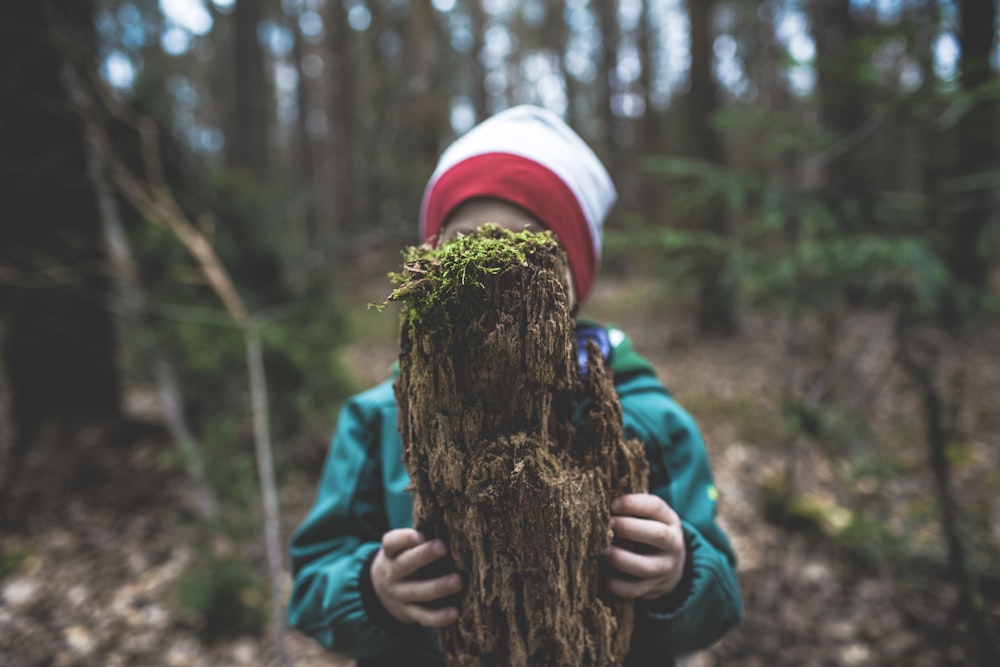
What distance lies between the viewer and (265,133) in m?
8.96

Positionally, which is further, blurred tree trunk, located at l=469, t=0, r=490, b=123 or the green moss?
blurred tree trunk, located at l=469, t=0, r=490, b=123

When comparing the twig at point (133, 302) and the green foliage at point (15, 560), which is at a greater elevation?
the twig at point (133, 302)

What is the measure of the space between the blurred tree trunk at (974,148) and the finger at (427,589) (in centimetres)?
272

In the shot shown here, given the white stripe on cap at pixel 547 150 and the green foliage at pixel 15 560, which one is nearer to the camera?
the white stripe on cap at pixel 547 150

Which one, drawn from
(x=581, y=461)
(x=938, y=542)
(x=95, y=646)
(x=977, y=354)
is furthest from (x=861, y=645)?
(x=977, y=354)

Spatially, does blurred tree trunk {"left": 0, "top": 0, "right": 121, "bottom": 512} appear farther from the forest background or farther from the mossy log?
the mossy log

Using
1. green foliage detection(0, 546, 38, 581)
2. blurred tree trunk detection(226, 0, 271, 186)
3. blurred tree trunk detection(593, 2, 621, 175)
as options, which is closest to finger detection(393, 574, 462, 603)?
green foliage detection(0, 546, 38, 581)

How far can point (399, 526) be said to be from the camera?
4.35 ft

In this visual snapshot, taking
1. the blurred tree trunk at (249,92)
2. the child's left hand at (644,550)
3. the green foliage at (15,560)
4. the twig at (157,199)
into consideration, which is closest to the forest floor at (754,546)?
the green foliage at (15,560)

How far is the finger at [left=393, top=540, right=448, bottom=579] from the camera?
97 centimetres

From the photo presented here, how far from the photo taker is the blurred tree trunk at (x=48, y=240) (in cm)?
357

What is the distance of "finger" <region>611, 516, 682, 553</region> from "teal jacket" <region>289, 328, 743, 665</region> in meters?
0.19

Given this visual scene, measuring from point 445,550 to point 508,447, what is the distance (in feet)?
0.84

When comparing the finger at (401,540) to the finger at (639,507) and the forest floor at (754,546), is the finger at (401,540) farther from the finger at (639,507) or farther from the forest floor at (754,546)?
the forest floor at (754,546)
